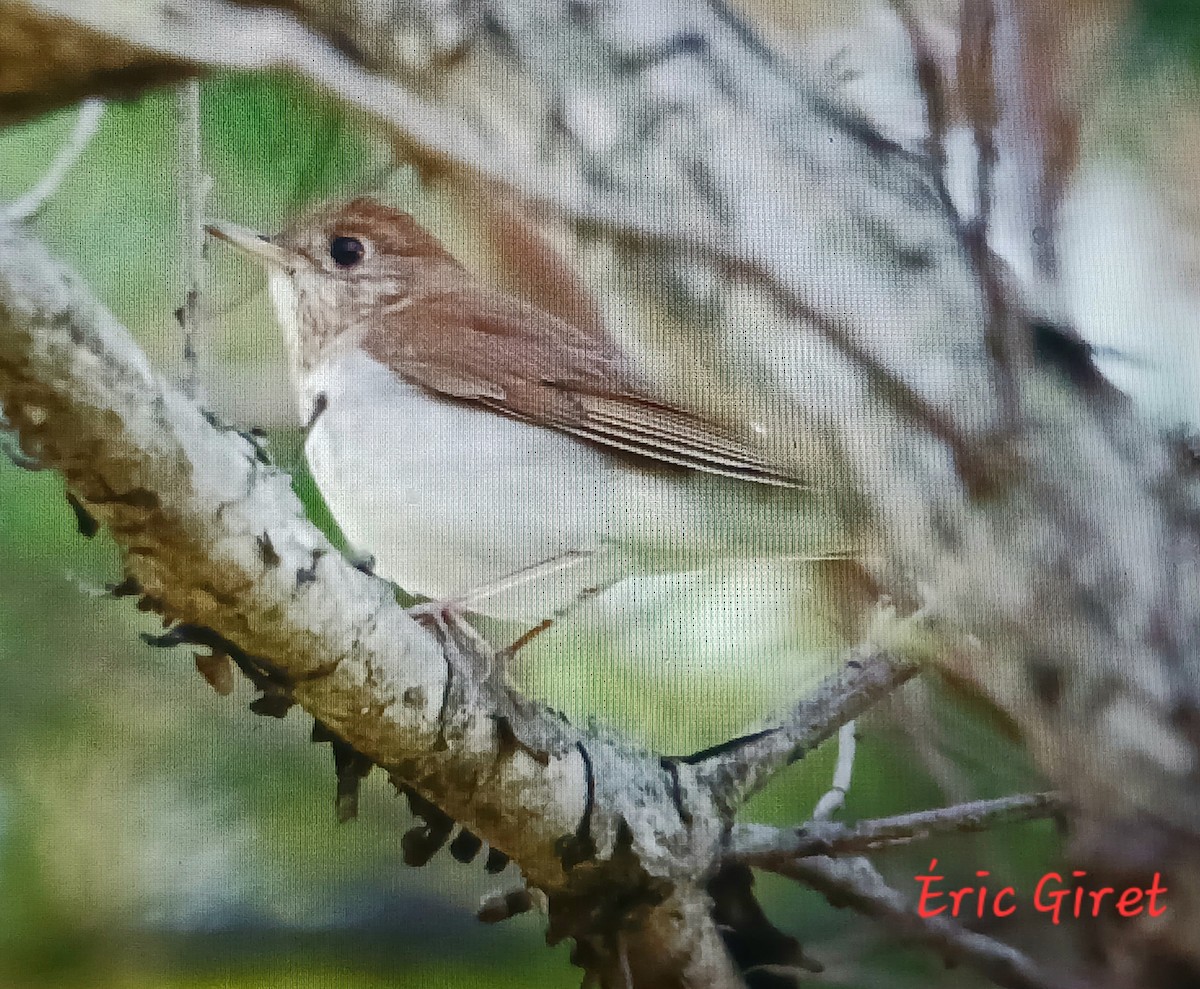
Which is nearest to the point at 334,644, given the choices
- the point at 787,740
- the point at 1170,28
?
the point at 787,740

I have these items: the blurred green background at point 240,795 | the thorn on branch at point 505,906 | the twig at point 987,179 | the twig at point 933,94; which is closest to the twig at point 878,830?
the blurred green background at point 240,795

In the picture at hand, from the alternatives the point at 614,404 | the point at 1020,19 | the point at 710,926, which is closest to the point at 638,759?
the point at 710,926

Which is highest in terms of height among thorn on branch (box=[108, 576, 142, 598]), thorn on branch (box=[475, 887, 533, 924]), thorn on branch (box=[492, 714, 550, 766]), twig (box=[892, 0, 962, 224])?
twig (box=[892, 0, 962, 224])

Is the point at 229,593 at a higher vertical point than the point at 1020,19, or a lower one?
lower

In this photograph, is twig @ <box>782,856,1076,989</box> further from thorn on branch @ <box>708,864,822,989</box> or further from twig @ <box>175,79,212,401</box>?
twig @ <box>175,79,212,401</box>

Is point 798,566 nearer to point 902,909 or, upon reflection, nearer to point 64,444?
point 902,909

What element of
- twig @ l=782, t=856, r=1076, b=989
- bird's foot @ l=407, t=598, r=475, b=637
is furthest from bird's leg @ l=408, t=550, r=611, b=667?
twig @ l=782, t=856, r=1076, b=989

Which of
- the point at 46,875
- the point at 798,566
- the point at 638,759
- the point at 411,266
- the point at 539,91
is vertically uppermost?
the point at 539,91

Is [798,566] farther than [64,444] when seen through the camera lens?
Yes
